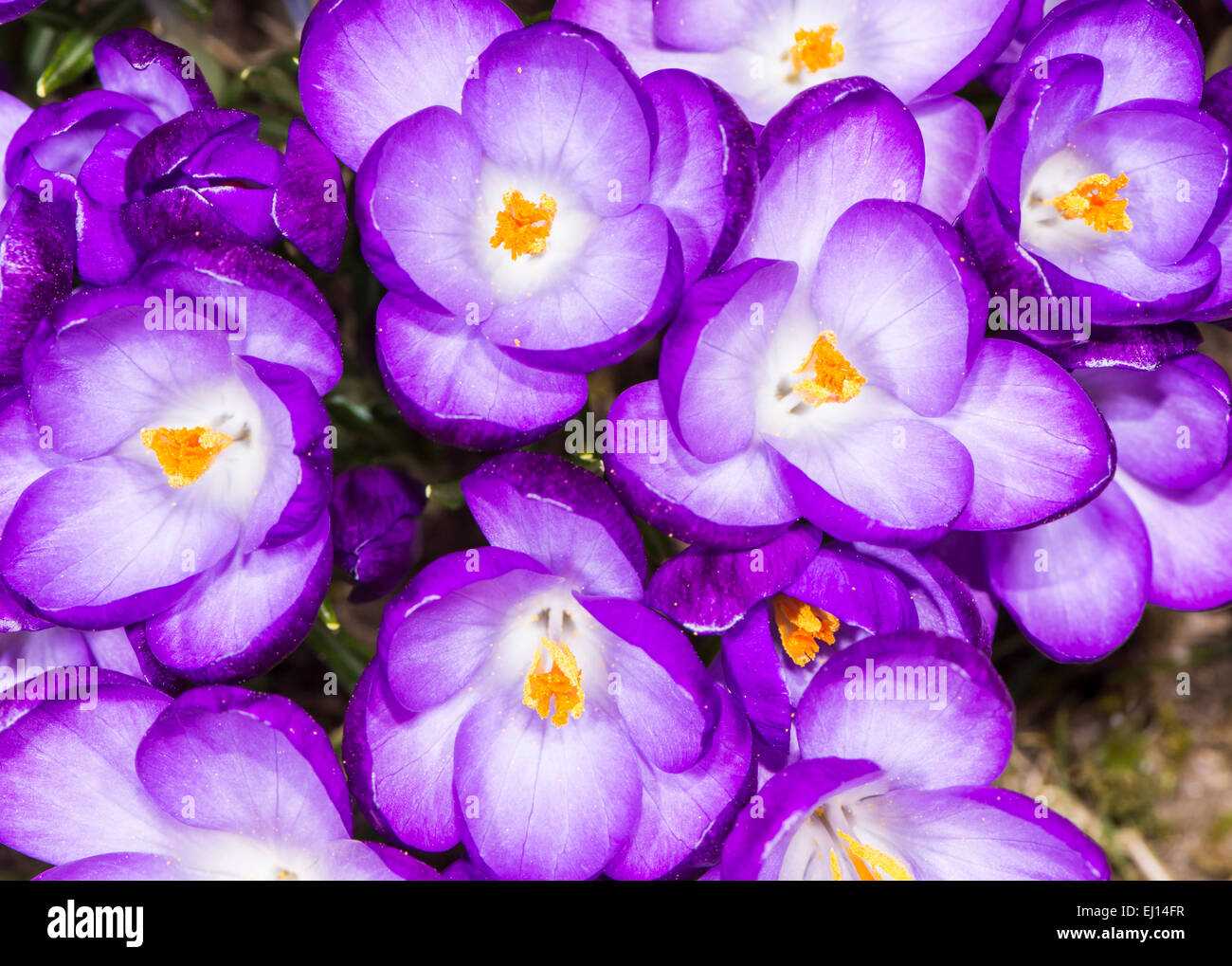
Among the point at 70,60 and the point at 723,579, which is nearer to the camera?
the point at 723,579

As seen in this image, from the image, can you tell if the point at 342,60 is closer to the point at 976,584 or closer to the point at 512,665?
the point at 512,665

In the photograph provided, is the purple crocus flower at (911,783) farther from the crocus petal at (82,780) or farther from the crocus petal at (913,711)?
the crocus petal at (82,780)

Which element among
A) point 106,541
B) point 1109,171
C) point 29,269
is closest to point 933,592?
point 1109,171

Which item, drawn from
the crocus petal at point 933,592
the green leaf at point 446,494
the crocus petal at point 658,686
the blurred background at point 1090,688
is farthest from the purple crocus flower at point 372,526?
the crocus petal at point 933,592

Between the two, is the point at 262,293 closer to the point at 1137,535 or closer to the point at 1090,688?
the point at 1137,535

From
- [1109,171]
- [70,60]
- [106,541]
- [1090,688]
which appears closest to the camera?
[106,541]

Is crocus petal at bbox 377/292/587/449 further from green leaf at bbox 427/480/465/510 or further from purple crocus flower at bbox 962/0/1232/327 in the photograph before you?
purple crocus flower at bbox 962/0/1232/327
